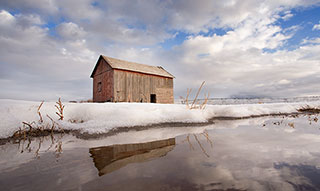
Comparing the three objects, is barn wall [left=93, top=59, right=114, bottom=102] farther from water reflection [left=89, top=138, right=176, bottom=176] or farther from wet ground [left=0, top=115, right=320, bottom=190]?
wet ground [left=0, top=115, right=320, bottom=190]

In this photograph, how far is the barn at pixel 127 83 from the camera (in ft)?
42.5

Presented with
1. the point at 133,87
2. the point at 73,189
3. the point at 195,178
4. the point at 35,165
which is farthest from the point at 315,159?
the point at 133,87

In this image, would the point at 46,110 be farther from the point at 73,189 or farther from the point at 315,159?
the point at 315,159

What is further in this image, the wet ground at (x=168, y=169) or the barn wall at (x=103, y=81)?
the barn wall at (x=103, y=81)

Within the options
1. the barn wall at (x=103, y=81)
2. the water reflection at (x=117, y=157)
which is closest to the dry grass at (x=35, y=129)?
the water reflection at (x=117, y=157)

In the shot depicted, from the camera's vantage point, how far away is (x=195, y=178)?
87cm

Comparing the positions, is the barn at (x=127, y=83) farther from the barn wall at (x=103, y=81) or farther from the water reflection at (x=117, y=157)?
the water reflection at (x=117, y=157)

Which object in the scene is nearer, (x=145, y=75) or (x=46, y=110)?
(x=46, y=110)

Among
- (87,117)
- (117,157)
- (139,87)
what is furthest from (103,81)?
(117,157)

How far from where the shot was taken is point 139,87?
1425cm

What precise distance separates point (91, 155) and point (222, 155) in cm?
117

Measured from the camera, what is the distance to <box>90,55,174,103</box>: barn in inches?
510

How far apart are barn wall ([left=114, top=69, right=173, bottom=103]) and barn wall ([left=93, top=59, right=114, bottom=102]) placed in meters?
0.65

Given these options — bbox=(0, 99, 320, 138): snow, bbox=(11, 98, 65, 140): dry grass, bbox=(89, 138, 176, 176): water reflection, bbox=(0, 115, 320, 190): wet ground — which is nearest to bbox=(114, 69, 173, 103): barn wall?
bbox=(0, 99, 320, 138): snow
